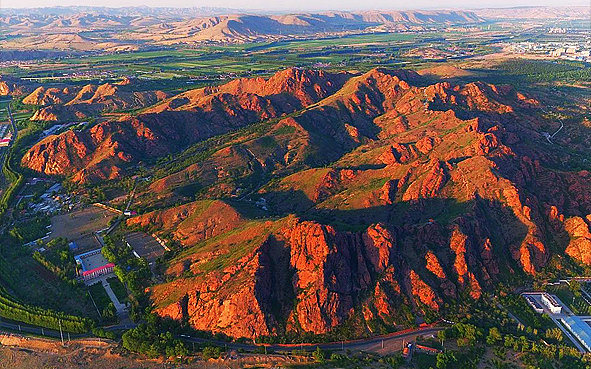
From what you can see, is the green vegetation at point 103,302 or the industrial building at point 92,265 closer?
the green vegetation at point 103,302

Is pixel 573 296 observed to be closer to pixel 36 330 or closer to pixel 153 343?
pixel 153 343

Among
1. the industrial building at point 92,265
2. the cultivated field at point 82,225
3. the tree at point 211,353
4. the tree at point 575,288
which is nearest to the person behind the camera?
the tree at point 211,353

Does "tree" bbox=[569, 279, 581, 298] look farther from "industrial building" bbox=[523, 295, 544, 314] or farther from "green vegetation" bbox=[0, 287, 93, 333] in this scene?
"green vegetation" bbox=[0, 287, 93, 333]

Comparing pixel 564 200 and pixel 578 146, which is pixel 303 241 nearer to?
pixel 564 200

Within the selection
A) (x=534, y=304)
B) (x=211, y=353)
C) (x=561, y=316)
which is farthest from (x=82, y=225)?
(x=561, y=316)

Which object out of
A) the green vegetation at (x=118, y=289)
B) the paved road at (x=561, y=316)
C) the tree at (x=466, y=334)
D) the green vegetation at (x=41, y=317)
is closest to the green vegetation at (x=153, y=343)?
the green vegetation at (x=41, y=317)

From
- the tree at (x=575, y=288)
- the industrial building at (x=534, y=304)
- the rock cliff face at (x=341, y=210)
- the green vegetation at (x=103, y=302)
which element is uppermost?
the rock cliff face at (x=341, y=210)

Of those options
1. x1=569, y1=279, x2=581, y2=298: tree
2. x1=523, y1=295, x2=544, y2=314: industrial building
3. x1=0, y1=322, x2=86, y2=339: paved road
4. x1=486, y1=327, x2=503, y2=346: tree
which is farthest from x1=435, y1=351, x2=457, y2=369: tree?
x1=0, y1=322, x2=86, y2=339: paved road

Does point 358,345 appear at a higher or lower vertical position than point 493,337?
lower

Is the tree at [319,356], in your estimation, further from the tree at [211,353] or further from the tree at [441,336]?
the tree at [441,336]
